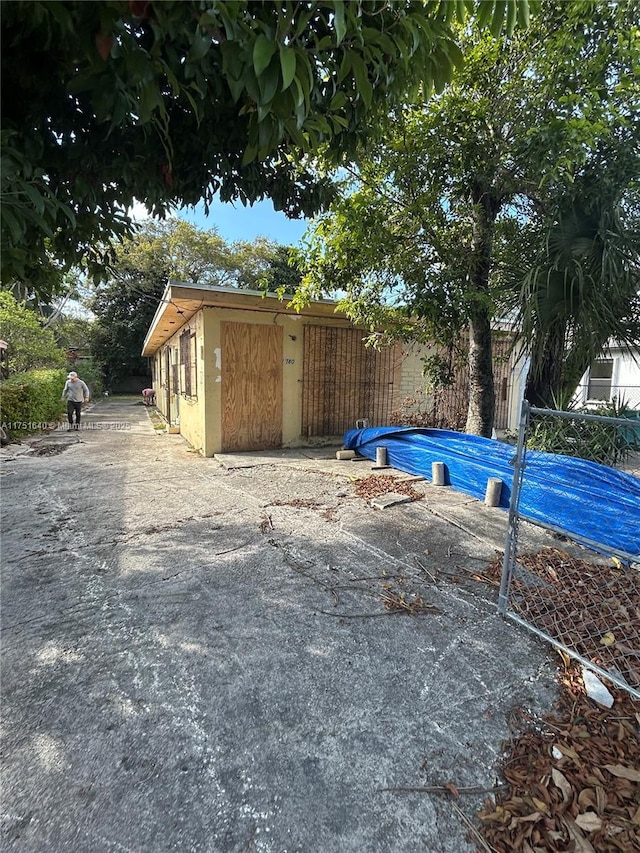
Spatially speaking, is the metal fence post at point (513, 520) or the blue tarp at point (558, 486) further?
the blue tarp at point (558, 486)

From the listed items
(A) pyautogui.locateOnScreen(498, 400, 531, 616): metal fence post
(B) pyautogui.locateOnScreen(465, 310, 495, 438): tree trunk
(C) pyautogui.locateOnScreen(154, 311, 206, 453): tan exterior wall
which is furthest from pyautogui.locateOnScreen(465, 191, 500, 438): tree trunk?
(C) pyautogui.locateOnScreen(154, 311, 206, 453): tan exterior wall

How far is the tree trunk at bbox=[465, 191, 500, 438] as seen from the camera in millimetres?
4961

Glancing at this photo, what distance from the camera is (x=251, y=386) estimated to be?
7.67m

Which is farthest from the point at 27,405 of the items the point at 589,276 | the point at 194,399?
the point at 589,276

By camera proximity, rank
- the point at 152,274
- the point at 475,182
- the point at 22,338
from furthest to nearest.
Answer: the point at 152,274 → the point at 22,338 → the point at 475,182

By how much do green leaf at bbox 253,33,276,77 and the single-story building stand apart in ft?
18.9

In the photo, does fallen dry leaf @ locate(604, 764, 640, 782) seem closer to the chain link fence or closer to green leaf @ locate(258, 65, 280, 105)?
the chain link fence

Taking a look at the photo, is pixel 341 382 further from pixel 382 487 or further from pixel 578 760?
pixel 578 760

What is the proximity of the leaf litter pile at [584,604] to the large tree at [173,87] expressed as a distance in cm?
296

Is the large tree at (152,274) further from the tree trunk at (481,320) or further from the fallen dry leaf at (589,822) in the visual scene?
the fallen dry leaf at (589,822)

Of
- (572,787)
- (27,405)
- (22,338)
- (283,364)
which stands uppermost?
(22,338)

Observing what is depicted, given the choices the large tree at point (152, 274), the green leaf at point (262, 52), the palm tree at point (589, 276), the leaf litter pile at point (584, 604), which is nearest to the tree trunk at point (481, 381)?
the palm tree at point (589, 276)

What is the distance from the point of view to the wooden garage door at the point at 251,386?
7441 mm

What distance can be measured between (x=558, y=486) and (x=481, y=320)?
8.32 ft
